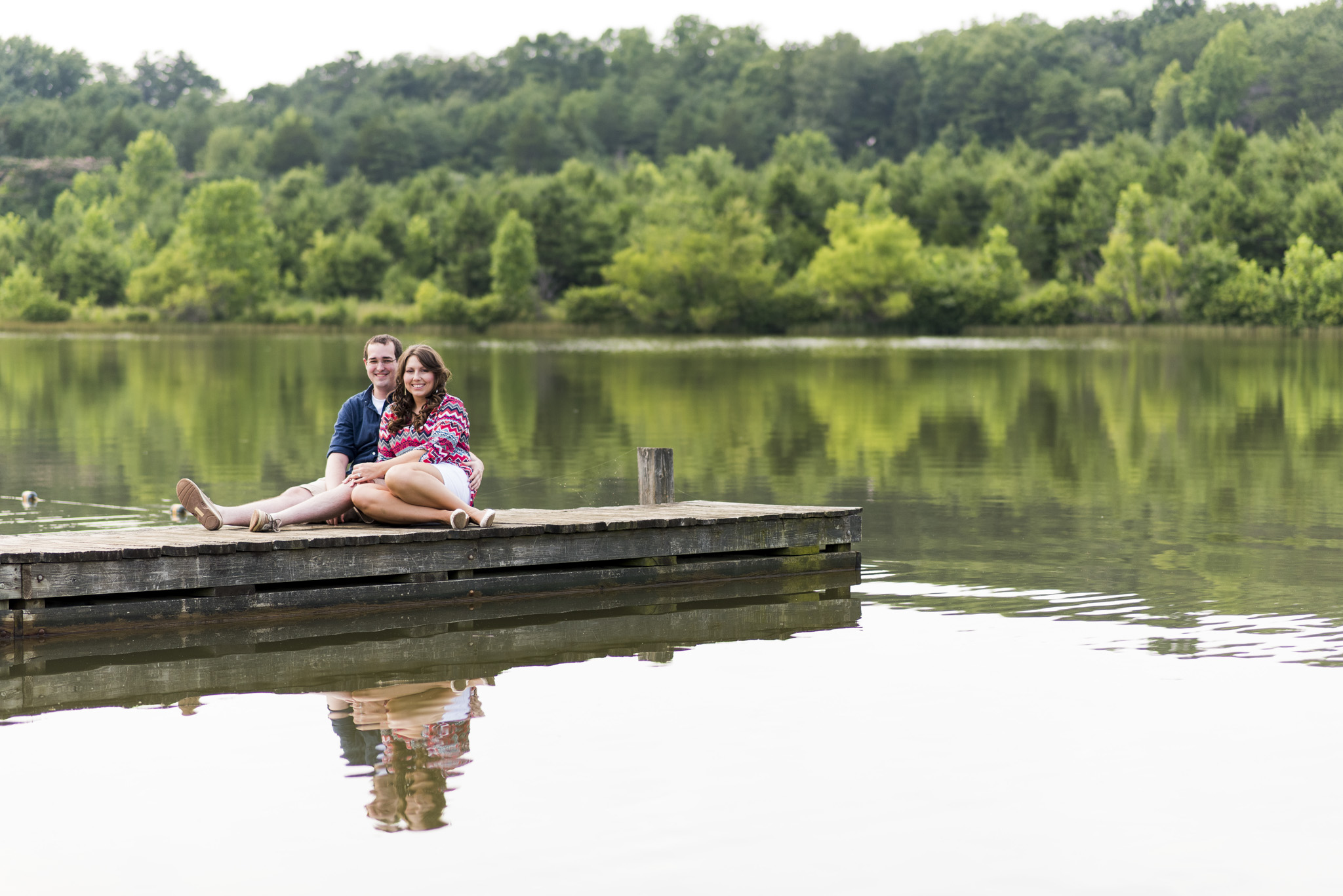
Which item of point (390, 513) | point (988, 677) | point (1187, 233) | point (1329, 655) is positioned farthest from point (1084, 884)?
point (1187, 233)

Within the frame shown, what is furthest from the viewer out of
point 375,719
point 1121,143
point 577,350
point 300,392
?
point 1121,143

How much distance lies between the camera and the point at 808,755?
27.8ft

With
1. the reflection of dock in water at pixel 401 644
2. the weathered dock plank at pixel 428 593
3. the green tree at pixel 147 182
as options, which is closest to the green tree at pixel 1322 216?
the weathered dock plank at pixel 428 593

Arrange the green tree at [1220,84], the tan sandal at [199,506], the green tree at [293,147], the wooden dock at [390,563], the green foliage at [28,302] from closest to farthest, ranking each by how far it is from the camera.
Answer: the wooden dock at [390,563] → the tan sandal at [199,506] → the green foliage at [28,302] → the green tree at [1220,84] → the green tree at [293,147]

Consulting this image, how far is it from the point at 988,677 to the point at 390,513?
4778 mm

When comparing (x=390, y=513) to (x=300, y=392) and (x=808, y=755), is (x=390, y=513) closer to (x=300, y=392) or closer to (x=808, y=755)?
(x=808, y=755)

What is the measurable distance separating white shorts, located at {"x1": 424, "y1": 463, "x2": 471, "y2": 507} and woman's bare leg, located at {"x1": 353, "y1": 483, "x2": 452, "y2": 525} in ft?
0.63

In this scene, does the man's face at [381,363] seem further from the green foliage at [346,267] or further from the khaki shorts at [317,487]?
the green foliage at [346,267]

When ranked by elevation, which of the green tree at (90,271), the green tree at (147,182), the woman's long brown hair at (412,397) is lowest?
the woman's long brown hair at (412,397)

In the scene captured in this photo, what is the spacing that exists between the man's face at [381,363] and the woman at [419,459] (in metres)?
0.16

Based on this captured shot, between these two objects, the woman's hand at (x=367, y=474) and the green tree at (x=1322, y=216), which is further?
the green tree at (x=1322, y=216)

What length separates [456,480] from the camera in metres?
12.7

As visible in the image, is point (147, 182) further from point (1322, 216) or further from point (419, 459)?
point (419, 459)

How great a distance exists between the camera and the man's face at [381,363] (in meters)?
12.8
